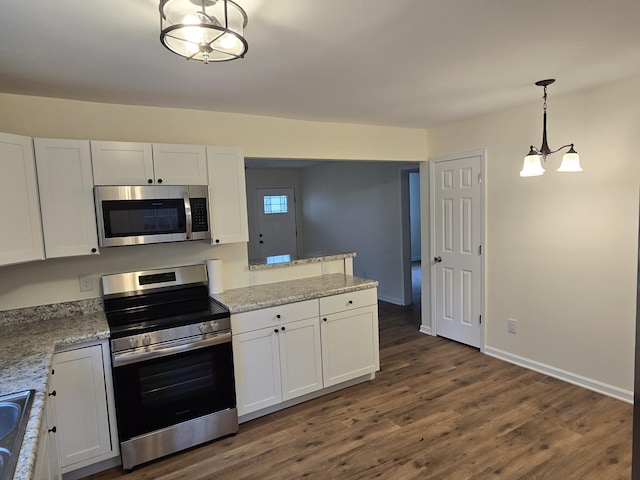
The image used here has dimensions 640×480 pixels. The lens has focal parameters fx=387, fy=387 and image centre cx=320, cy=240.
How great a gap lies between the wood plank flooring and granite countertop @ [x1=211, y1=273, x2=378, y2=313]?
0.89m

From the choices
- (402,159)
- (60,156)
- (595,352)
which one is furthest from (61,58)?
(595,352)

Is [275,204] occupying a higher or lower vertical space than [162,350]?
higher

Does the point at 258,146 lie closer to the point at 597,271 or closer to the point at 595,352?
the point at 597,271

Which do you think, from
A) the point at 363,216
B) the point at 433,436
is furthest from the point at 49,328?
the point at 363,216

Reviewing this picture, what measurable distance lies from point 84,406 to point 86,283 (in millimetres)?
876

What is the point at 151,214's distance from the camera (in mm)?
2625

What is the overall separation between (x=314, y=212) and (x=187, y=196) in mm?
5071

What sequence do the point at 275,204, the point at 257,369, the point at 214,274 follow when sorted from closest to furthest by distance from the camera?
the point at 257,369 < the point at 214,274 < the point at 275,204

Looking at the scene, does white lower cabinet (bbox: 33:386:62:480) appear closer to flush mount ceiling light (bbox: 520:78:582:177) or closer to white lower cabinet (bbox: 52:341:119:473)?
white lower cabinet (bbox: 52:341:119:473)

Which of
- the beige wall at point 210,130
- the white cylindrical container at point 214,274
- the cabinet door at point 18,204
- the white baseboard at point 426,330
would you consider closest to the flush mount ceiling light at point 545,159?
the beige wall at point 210,130

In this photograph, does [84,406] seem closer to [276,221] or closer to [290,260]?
[290,260]

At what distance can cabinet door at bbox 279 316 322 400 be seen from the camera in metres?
2.95

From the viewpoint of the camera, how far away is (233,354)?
2.72 m

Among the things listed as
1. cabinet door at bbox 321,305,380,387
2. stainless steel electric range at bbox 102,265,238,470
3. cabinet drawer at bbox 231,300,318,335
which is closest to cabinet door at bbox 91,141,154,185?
stainless steel electric range at bbox 102,265,238,470
